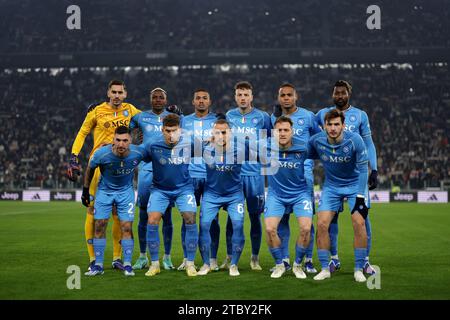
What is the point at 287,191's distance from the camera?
28.2 ft

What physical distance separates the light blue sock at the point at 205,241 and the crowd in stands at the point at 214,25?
1374 inches

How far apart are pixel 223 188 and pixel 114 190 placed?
1525mm

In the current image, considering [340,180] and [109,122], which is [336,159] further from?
[109,122]

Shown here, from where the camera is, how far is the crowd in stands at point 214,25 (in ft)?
140

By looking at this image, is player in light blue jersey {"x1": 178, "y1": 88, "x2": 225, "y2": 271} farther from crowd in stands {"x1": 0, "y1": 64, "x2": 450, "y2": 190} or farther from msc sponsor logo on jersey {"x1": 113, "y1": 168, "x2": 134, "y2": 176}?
crowd in stands {"x1": 0, "y1": 64, "x2": 450, "y2": 190}

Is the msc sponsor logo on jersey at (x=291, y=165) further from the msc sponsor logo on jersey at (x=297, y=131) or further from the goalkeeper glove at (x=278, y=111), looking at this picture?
the goalkeeper glove at (x=278, y=111)

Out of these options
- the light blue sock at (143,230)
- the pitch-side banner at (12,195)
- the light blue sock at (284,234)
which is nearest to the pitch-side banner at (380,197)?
the pitch-side banner at (12,195)

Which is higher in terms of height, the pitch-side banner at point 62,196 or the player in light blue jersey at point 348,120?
the player in light blue jersey at point 348,120

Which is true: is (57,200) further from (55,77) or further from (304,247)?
(304,247)

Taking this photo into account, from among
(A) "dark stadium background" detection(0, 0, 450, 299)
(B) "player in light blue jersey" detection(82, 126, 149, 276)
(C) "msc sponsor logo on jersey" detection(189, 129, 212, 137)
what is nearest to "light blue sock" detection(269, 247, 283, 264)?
(B) "player in light blue jersey" detection(82, 126, 149, 276)

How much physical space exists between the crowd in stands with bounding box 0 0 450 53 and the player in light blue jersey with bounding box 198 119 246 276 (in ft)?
114

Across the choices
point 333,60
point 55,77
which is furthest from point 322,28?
point 55,77

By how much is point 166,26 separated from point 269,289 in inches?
1524

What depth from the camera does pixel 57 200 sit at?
32375 millimetres
